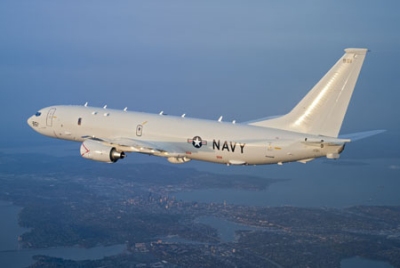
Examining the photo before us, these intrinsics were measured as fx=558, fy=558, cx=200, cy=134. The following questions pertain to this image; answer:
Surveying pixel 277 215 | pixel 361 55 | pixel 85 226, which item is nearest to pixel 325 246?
pixel 277 215

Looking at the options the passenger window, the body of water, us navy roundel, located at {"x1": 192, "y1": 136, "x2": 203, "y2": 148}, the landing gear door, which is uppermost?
the landing gear door

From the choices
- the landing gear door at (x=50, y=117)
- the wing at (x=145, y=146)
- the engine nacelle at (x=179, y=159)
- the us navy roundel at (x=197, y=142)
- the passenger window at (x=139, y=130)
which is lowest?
the engine nacelle at (x=179, y=159)

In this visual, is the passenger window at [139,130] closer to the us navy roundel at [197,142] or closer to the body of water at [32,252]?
the us navy roundel at [197,142]

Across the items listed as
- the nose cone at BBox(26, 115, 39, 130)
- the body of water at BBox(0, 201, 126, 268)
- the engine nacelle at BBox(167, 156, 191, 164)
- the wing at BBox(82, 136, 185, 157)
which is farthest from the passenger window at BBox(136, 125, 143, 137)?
the body of water at BBox(0, 201, 126, 268)

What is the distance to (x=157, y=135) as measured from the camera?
A: 58.0m

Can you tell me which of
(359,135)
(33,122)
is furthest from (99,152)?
(359,135)

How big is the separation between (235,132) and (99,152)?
1393 cm

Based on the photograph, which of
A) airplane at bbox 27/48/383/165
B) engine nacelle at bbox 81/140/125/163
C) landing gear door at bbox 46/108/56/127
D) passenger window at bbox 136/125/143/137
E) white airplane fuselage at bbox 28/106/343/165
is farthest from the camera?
landing gear door at bbox 46/108/56/127

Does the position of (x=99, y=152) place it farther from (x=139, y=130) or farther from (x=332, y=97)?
(x=332, y=97)

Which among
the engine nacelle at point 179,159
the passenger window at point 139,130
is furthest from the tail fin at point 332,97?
the passenger window at point 139,130

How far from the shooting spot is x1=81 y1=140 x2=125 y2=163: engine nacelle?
Result: 5647cm

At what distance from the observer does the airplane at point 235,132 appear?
50500 millimetres

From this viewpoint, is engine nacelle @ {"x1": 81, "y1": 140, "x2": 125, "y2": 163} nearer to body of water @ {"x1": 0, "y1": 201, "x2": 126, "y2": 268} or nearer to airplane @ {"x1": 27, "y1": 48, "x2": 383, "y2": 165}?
airplane @ {"x1": 27, "y1": 48, "x2": 383, "y2": 165}

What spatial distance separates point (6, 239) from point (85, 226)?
22.5 m
